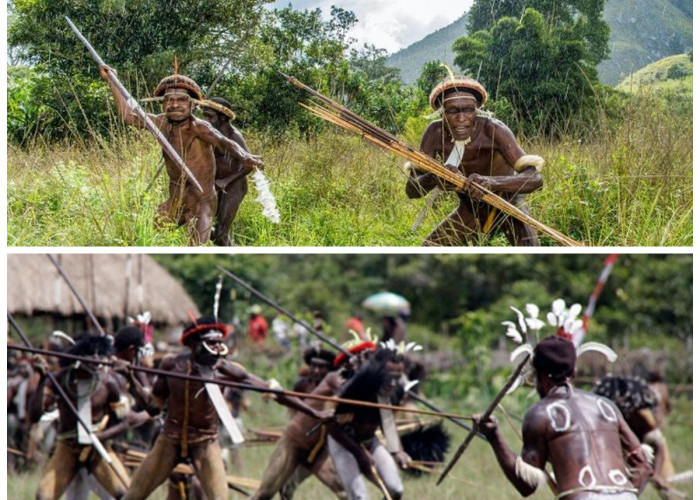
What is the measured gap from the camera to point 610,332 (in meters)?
17.1

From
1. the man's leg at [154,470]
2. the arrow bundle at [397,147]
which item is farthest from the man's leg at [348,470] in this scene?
the arrow bundle at [397,147]

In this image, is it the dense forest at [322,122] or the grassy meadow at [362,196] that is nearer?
the grassy meadow at [362,196]

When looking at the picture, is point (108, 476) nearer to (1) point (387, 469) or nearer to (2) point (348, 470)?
(2) point (348, 470)

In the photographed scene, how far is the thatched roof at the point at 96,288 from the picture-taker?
13.6 m

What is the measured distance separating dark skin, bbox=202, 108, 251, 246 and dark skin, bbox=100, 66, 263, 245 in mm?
166

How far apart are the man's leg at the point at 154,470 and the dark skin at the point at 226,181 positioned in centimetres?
184

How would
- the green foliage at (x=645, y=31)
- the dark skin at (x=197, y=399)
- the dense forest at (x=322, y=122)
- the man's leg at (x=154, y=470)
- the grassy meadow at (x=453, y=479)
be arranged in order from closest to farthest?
the man's leg at (x=154, y=470), the dark skin at (x=197, y=399), the grassy meadow at (x=453, y=479), the dense forest at (x=322, y=122), the green foliage at (x=645, y=31)

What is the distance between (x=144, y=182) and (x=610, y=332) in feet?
33.4

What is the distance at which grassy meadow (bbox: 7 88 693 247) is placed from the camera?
28.7 feet

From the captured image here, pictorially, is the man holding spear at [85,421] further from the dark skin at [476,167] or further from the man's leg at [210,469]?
the dark skin at [476,167]

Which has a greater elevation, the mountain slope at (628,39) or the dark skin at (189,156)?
the mountain slope at (628,39)

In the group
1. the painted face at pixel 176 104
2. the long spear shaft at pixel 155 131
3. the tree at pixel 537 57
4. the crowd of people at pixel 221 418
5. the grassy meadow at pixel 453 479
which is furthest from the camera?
the tree at pixel 537 57

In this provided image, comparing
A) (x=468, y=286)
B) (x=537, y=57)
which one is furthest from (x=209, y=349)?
(x=468, y=286)

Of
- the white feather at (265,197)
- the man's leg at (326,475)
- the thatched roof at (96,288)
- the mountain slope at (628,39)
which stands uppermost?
the mountain slope at (628,39)
